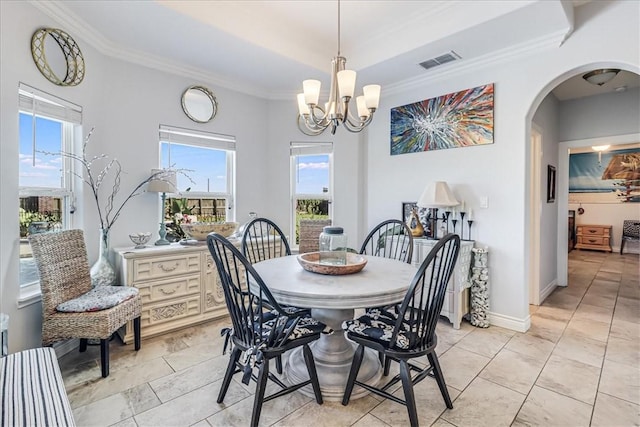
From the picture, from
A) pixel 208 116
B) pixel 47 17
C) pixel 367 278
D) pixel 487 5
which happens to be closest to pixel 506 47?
pixel 487 5

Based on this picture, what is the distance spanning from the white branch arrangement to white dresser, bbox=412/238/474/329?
3029mm

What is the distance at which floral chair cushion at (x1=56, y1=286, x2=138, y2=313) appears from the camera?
2.21 meters

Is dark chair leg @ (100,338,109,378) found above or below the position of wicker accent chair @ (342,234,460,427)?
below

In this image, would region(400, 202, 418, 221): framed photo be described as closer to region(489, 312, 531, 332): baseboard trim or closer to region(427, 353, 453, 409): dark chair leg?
region(489, 312, 531, 332): baseboard trim

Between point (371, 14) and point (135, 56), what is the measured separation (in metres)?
2.36

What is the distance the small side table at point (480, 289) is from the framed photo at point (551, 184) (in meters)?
1.83

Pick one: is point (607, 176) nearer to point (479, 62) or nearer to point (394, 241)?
point (479, 62)

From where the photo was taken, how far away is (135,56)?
10.2 ft

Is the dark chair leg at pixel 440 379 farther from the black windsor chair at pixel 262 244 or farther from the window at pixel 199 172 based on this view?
the window at pixel 199 172

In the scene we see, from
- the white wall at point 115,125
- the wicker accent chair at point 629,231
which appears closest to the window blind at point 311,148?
the white wall at point 115,125

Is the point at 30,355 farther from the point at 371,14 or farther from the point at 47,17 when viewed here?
the point at 371,14

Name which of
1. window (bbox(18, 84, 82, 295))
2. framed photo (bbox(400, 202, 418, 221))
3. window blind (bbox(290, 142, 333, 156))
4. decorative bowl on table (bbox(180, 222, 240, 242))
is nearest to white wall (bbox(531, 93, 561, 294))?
framed photo (bbox(400, 202, 418, 221))

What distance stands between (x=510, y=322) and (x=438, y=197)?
1.43 m

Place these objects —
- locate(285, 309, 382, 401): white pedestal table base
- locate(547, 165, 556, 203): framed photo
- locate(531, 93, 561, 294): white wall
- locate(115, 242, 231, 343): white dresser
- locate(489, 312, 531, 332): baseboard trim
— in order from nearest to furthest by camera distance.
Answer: locate(285, 309, 382, 401): white pedestal table base → locate(115, 242, 231, 343): white dresser → locate(489, 312, 531, 332): baseboard trim → locate(531, 93, 561, 294): white wall → locate(547, 165, 556, 203): framed photo
